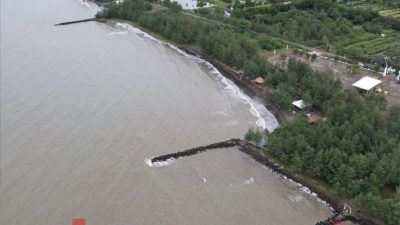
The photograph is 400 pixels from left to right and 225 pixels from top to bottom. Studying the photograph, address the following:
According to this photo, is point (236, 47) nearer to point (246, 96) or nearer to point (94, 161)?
point (246, 96)

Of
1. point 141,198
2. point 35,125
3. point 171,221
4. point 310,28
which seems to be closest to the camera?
point 171,221

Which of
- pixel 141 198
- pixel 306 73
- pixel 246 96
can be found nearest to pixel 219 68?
pixel 246 96

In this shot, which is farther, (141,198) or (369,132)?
(369,132)

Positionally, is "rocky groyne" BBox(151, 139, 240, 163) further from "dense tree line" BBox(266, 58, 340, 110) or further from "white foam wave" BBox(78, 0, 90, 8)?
"white foam wave" BBox(78, 0, 90, 8)

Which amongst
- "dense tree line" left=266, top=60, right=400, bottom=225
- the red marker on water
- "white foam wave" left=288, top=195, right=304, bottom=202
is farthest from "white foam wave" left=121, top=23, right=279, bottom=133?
the red marker on water

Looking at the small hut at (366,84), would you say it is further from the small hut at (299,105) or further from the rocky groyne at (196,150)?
the rocky groyne at (196,150)

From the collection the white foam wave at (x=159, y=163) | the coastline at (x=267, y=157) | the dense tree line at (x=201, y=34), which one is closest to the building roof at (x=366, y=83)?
the coastline at (x=267, y=157)
